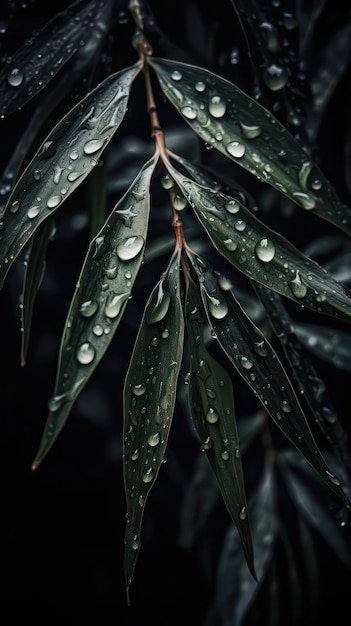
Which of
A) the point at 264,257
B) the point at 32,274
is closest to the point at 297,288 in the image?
the point at 264,257

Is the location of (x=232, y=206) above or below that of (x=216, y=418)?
above

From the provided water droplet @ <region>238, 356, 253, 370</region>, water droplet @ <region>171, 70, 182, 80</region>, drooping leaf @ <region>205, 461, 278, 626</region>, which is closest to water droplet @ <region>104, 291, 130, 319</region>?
water droplet @ <region>238, 356, 253, 370</region>

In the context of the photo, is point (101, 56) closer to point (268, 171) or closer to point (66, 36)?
point (66, 36)

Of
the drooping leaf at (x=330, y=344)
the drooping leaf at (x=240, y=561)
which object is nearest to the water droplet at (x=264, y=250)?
the drooping leaf at (x=330, y=344)

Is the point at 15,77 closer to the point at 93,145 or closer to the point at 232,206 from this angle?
the point at 93,145

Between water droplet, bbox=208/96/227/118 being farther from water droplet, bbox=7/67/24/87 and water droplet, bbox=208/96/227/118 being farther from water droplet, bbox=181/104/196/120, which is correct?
water droplet, bbox=7/67/24/87

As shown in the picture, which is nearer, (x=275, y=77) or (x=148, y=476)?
(x=148, y=476)

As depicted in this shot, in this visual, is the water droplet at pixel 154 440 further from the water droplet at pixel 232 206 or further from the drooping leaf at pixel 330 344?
the drooping leaf at pixel 330 344
